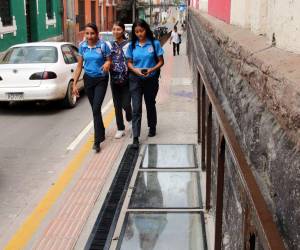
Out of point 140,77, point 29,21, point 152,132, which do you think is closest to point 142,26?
point 140,77

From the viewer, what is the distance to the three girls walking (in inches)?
281

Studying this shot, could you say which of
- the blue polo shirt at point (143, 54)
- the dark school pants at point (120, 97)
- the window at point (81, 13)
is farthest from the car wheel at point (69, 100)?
the window at point (81, 13)

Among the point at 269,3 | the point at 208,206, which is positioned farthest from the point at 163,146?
the point at 269,3

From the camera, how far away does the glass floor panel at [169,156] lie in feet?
21.4

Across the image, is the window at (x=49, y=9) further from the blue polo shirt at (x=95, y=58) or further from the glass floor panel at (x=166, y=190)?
the glass floor panel at (x=166, y=190)

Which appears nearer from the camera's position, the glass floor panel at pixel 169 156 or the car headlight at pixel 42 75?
the glass floor panel at pixel 169 156

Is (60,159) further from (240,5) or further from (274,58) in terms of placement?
(274,58)

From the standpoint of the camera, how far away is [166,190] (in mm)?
5586

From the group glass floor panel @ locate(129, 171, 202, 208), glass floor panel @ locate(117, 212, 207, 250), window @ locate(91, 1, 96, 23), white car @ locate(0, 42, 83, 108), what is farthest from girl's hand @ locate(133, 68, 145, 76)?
window @ locate(91, 1, 96, 23)

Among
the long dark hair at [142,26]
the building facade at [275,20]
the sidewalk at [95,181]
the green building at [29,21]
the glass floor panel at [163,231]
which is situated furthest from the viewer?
the green building at [29,21]

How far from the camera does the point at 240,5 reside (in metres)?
5.02

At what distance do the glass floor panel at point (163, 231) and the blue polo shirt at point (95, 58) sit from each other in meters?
2.75

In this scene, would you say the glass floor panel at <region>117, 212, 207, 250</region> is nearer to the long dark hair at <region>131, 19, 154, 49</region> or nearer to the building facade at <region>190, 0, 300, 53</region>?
the building facade at <region>190, 0, 300, 53</region>

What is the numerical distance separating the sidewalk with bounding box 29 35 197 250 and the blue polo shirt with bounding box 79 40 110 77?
111 centimetres
